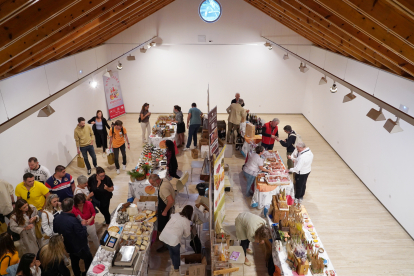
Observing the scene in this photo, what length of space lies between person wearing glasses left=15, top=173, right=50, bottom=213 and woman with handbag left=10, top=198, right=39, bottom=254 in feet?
0.63

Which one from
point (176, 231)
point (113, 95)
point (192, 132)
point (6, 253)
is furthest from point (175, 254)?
point (113, 95)

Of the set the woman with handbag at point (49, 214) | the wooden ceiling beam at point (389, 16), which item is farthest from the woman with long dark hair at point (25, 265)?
A: the wooden ceiling beam at point (389, 16)

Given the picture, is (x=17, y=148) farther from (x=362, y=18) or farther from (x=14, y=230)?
(x=362, y=18)

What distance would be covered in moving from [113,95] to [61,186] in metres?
7.26

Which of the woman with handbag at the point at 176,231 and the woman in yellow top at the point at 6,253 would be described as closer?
the woman in yellow top at the point at 6,253

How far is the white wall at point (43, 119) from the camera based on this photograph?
229 inches

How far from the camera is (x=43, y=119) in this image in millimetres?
7215

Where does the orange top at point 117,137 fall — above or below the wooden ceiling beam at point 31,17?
below

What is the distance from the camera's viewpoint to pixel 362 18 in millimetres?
3529

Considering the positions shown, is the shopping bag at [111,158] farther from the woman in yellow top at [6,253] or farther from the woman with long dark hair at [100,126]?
the woman in yellow top at [6,253]

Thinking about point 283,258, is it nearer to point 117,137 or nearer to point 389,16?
point 389,16

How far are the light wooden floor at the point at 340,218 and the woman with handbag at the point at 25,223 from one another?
A: 135 cm

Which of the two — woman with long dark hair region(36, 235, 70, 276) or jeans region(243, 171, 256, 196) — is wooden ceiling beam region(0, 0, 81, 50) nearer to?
woman with long dark hair region(36, 235, 70, 276)

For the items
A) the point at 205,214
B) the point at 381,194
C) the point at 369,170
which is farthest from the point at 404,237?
the point at 205,214
